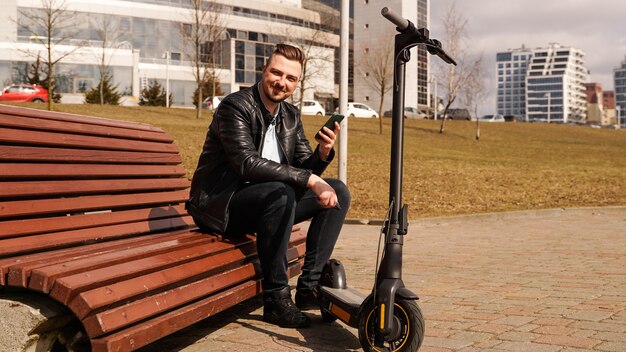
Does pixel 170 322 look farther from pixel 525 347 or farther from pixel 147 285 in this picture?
pixel 525 347

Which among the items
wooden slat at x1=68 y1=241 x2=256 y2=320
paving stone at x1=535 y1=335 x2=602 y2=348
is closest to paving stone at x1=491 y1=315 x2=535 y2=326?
paving stone at x1=535 y1=335 x2=602 y2=348

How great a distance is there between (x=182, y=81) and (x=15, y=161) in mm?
62478

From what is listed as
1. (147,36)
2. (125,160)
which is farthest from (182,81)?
(125,160)

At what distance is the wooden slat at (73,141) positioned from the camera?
3604 millimetres

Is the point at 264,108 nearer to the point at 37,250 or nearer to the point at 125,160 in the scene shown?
the point at 125,160

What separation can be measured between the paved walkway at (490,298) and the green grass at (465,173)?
11.1ft

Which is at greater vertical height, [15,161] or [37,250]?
[15,161]

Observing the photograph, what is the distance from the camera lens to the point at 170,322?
3.04 metres

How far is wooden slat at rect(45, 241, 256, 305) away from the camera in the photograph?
2617 mm

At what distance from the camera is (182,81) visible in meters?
64.6

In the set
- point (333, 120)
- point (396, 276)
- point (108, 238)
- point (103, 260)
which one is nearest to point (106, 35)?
point (108, 238)

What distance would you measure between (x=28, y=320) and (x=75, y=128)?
5.73 ft

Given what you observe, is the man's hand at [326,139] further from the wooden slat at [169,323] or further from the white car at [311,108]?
the white car at [311,108]

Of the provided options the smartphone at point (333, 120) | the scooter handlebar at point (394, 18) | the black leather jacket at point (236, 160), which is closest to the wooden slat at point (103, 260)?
the black leather jacket at point (236, 160)
